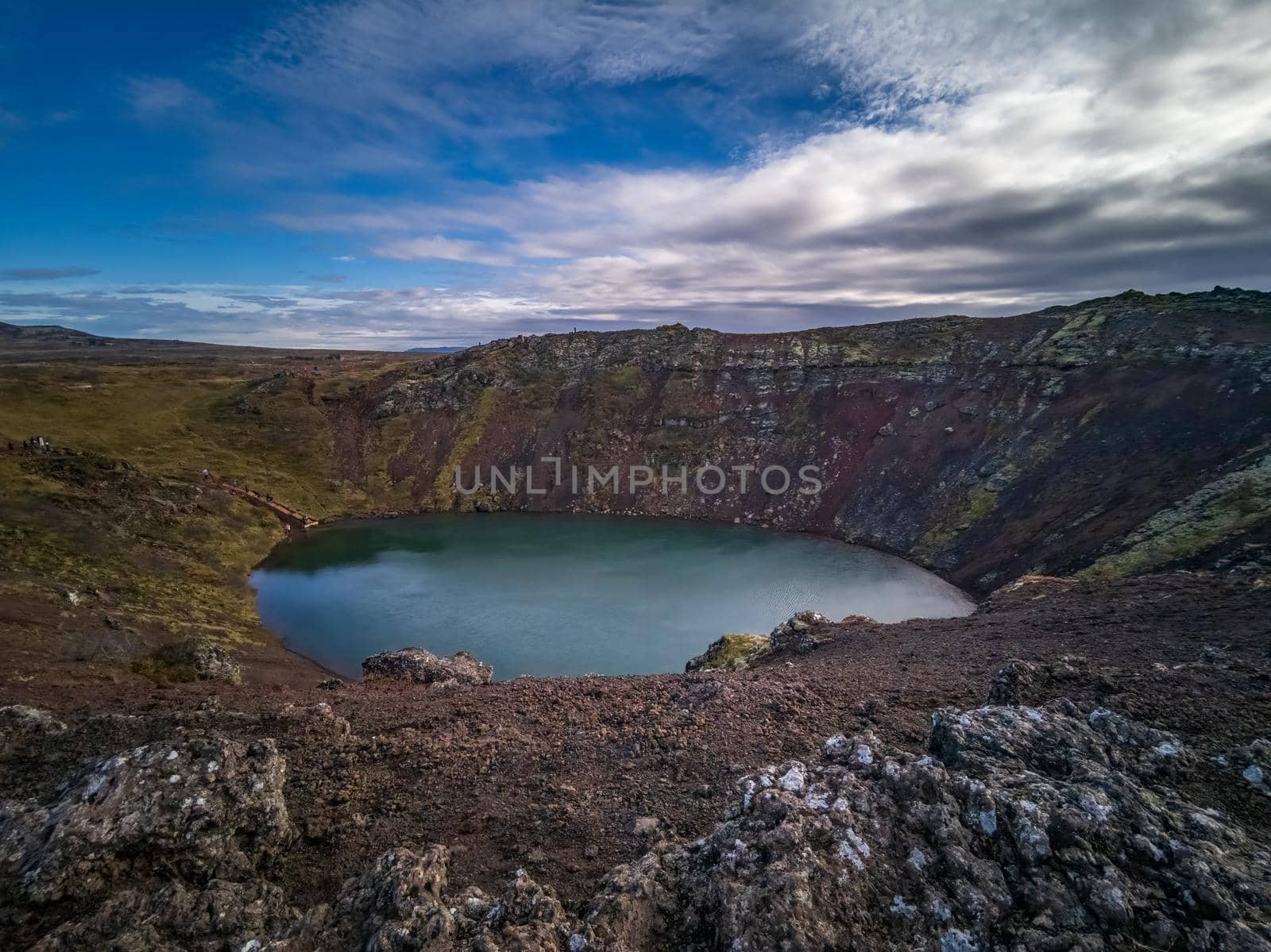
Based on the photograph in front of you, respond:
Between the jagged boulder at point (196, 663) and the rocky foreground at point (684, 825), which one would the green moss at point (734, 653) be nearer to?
the rocky foreground at point (684, 825)

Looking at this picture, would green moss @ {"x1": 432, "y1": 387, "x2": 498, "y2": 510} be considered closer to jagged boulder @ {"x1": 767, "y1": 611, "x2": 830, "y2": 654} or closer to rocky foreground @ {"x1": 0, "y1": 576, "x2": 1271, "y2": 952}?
jagged boulder @ {"x1": 767, "y1": 611, "x2": 830, "y2": 654}

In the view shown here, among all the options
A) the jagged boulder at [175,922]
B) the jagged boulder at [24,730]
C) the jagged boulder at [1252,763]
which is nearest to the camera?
the jagged boulder at [175,922]

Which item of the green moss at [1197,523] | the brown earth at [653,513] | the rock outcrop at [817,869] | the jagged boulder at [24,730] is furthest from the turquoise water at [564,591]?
the rock outcrop at [817,869]

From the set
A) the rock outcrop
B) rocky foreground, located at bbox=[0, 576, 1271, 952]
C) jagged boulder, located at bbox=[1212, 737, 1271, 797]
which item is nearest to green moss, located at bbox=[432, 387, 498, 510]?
rocky foreground, located at bbox=[0, 576, 1271, 952]

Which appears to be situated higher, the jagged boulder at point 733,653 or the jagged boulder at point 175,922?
the jagged boulder at point 175,922

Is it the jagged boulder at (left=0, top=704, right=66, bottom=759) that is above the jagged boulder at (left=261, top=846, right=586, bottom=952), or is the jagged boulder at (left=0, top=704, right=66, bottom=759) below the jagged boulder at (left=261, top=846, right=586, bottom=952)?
below

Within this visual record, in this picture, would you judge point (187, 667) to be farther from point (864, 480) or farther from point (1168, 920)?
point (864, 480)

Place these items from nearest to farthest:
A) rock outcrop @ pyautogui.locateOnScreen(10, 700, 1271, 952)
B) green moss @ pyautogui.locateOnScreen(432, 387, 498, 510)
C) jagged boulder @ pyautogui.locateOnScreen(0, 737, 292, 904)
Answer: rock outcrop @ pyautogui.locateOnScreen(10, 700, 1271, 952) → jagged boulder @ pyautogui.locateOnScreen(0, 737, 292, 904) → green moss @ pyautogui.locateOnScreen(432, 387, 498, 510)
